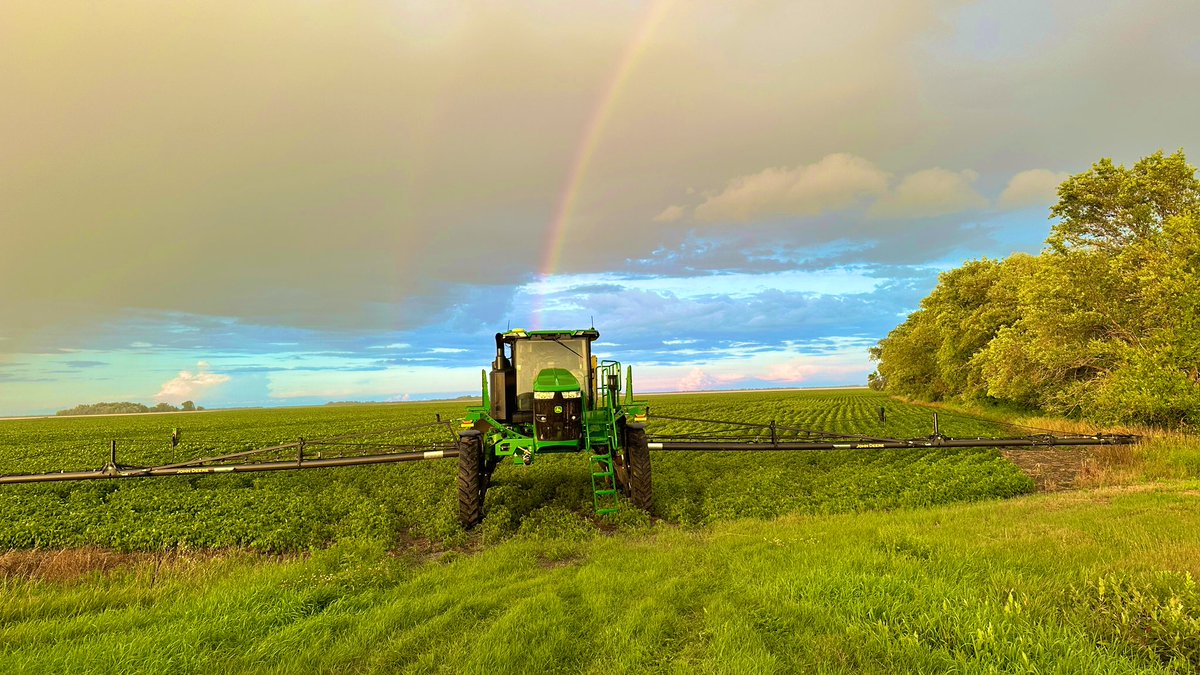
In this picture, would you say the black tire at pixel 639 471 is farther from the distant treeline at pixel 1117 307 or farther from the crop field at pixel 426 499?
the distant treeline at pixel 1117 307

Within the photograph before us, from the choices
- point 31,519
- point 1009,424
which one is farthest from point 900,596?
point 1009,424

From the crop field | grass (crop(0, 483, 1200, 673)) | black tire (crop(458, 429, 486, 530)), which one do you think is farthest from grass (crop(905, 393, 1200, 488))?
black tire (crop(458, 429, 486, 530))

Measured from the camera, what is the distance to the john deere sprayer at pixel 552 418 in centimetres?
1051

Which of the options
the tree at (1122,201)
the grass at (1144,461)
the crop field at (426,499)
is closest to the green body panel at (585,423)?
the crop field at (426,499)

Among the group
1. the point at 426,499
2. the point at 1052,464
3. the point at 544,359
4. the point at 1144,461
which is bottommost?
the point at 1052,464

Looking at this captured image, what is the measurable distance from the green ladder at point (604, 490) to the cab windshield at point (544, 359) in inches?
70.1

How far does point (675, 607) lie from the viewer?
18.2 ft

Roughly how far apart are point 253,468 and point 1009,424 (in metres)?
38.9

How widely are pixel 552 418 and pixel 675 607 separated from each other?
17.9 feet

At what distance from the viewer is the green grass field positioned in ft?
14.4

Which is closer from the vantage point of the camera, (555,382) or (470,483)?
(470,483)

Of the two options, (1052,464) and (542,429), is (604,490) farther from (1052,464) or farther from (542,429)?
(1052,464)

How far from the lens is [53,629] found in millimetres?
5293

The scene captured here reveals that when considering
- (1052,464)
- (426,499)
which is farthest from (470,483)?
(1052,464)
